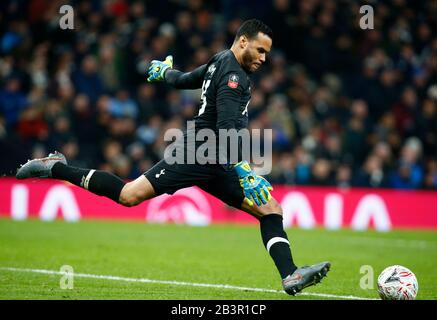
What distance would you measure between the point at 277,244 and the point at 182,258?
361 cm

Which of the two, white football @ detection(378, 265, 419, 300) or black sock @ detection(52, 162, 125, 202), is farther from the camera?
black sock @ detection(52, 162, 125, 202)

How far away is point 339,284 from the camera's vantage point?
8695mm

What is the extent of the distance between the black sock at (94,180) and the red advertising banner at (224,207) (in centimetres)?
820

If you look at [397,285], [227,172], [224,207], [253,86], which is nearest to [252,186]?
[227,172]

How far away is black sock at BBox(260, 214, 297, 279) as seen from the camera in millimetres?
7090

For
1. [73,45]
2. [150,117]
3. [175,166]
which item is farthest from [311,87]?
[175,166]

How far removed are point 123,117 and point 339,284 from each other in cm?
915

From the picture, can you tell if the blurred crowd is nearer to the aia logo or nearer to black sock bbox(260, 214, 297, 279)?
the aia logo

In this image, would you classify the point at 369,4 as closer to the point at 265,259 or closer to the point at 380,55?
the point at 380,55

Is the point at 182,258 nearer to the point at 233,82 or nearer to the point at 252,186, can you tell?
the point at 252,186

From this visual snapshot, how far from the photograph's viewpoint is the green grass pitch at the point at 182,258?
7.71 meters

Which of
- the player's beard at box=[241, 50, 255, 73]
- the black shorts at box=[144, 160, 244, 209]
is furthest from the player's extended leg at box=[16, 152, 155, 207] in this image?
the player's beard at box=[241, 50, 255, 73]
